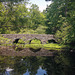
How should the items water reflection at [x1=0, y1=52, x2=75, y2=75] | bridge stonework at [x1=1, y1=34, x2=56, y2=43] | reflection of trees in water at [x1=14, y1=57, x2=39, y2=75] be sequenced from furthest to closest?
bridge stonework at [x1=1, y1=34, x2=56, y2=43]
reflection of trees in water at [x1=14, y1=57, x2=39, y2=75]
water reflection at [x1=0, y1=52, x2=75, y2=75]

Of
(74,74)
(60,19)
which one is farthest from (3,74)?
(60,19)

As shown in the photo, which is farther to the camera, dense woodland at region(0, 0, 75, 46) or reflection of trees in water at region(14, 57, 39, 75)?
dense woodland at region(0, 0, 75, 46)

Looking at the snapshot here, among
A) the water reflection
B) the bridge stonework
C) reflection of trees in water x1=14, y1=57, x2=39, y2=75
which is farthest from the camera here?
the bridge stonework

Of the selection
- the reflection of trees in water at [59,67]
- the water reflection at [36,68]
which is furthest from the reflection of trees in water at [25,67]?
the reflection of trees in water at [59,67]

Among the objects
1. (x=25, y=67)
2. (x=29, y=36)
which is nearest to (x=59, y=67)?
(x=25, y=67)

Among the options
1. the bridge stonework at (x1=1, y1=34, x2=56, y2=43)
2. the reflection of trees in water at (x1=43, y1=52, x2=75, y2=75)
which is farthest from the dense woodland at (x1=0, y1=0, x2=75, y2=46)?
the reflection of trees in water at (x1=43, y1=52, x2=75, y2=75)

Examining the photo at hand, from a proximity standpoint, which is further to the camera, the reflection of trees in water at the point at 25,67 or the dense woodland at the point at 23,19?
the dense woodland at the point at 23,19

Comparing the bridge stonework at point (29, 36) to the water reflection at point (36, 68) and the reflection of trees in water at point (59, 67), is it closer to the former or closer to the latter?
the reflection of trees in water at point (59, 67)

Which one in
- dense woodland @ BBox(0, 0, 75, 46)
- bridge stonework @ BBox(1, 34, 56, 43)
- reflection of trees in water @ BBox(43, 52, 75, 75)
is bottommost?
bridge stonework @ BBox(1, 34, 56, 43)

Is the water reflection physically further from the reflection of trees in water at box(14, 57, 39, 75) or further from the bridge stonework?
the bridge stonework

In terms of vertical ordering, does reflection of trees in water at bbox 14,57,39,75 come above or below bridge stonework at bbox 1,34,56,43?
above

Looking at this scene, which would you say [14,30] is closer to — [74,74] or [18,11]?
[18,11]

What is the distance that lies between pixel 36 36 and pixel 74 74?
19948mm

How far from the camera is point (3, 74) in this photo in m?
8.26
